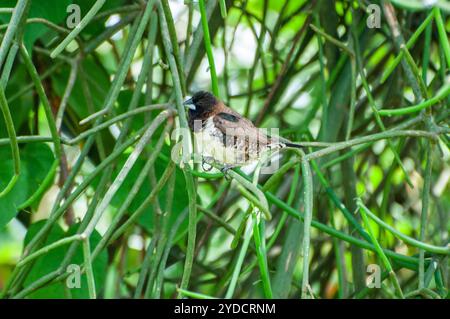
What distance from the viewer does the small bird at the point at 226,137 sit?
1545mm

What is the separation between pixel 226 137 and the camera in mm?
1589

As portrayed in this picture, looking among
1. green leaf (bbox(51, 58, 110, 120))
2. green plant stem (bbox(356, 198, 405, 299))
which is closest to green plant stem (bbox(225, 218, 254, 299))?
green plant stem (bbox(356, 198, 405, 299))

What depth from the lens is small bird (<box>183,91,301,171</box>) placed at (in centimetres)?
154

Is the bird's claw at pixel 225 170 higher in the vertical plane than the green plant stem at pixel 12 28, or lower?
lower

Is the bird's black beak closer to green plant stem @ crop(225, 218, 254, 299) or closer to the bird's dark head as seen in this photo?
the bird's dark head

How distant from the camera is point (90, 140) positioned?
1475 mm

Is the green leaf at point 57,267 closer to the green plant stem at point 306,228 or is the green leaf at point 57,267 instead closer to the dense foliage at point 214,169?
the dense foliage at point 214,169

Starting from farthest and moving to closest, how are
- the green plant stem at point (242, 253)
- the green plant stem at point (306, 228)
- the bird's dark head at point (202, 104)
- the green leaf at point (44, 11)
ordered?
1. the bird's dark head at point (202, 104)
2. the green leaf at point (44, 11)
3. the green plant stem at point (242, 253)
4. the green plant stem at point (306, 228)

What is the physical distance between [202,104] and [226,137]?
14 cm

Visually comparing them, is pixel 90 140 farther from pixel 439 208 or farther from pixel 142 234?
pixel 439 208

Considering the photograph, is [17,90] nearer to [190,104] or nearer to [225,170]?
[190,104]

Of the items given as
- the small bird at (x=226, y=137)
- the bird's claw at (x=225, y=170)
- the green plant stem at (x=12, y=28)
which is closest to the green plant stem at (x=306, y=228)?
the bird's claw at (x=225, y=170)

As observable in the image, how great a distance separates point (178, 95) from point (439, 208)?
115 centimetres

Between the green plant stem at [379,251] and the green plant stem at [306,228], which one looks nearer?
the green plant stem at [306,228]
